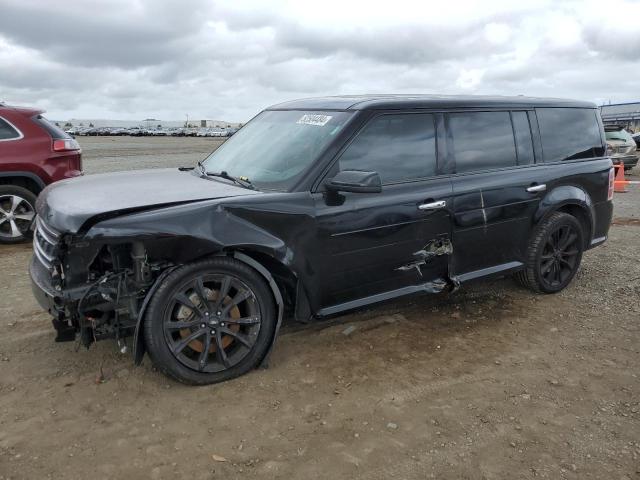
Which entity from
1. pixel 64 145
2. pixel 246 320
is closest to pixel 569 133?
pixel 246 320

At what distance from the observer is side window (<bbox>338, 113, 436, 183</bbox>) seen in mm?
3799

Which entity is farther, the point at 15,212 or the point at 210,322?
the point at 15,212

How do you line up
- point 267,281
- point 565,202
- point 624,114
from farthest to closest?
1. point 624,114
2. point 565,202
3. point 267,281

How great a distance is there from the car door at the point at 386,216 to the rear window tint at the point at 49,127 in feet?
16.2

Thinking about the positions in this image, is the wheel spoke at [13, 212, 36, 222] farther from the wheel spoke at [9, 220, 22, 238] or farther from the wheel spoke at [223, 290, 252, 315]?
the wheel spoke at [223, 290, 252, 315]

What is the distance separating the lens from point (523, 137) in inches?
188

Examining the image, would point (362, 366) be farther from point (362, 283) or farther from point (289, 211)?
point (289, 211)

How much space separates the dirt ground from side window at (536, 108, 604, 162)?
150 centimetres

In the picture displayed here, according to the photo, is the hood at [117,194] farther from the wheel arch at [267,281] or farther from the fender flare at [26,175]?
the fender flare at [26,175]

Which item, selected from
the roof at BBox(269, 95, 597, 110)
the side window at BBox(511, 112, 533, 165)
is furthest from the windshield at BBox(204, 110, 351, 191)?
the side window at BBox(511, 112, 533, 165)

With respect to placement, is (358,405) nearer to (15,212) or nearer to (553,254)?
(553,254)

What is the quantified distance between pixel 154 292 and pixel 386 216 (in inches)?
63.5

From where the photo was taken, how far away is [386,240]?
12.6 feet

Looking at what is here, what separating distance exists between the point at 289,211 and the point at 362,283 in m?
0.77
